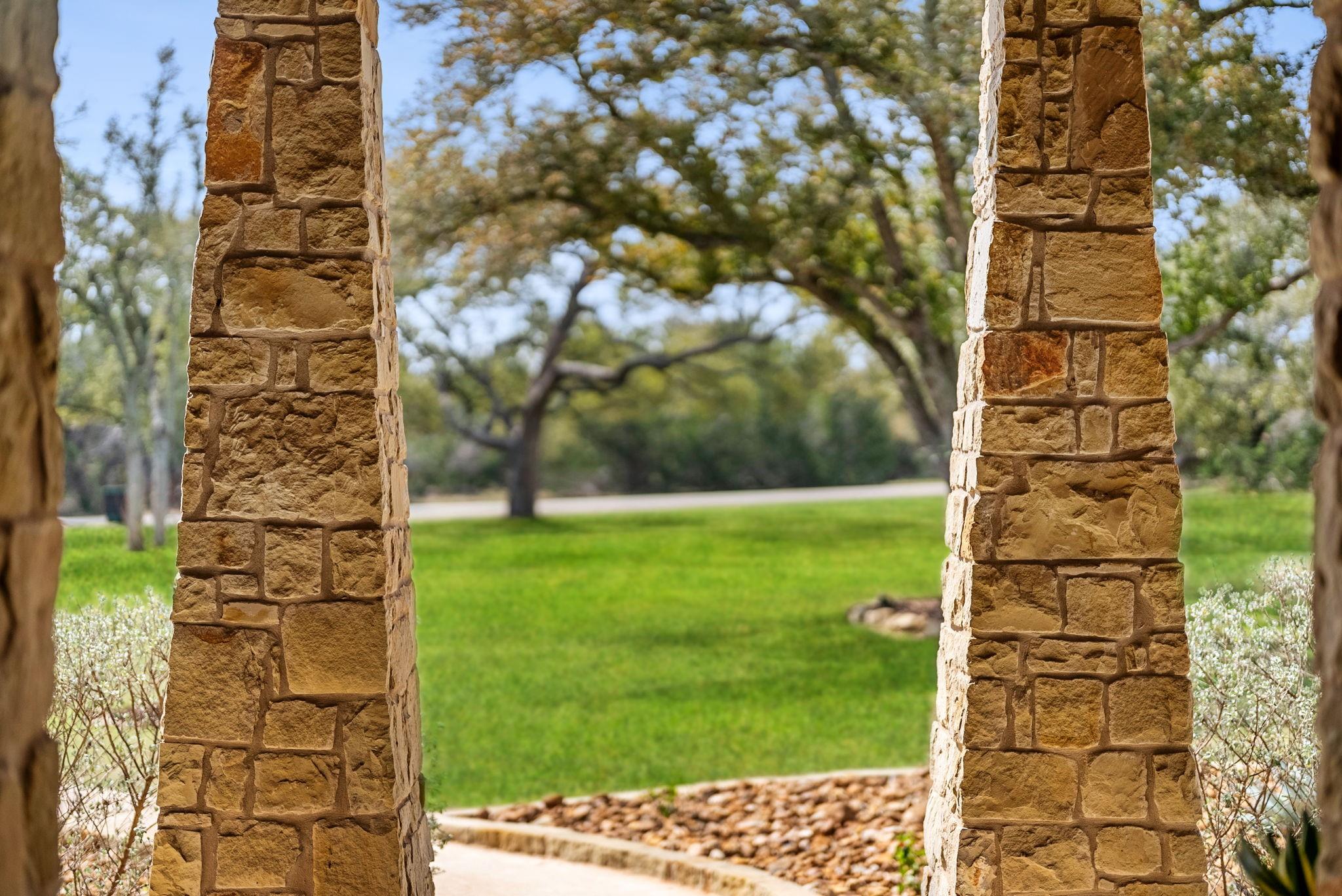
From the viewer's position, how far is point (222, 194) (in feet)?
9.61

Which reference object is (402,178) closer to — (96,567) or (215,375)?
(96,567)

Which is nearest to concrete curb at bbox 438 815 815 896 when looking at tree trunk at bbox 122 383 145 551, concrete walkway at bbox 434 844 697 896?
concrete walkway at bbox 434 844 697 896

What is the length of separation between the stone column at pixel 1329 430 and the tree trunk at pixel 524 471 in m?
13.7

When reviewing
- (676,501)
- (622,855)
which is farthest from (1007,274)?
(676,501)

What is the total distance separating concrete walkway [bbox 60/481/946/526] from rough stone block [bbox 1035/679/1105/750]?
1149 centimetres

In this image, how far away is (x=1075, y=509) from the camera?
2947 mm

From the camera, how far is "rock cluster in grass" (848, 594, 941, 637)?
10367mm

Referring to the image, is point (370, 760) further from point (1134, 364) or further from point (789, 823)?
point (789, 823)

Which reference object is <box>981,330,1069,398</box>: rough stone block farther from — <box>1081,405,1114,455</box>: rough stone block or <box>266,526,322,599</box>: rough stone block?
<box>266,526,322,599</box>: rough stone block

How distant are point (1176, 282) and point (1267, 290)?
1.82ft

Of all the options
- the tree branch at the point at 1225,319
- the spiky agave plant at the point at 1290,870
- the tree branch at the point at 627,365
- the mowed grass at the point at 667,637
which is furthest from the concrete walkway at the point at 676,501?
the spiky agave plant at the point at 1290,870

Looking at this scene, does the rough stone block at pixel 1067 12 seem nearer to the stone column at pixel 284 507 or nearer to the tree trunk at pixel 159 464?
the stone column at pixel 284 507

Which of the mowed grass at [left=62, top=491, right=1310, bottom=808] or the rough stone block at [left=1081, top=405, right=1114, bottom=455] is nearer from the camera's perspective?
the rough stone block at [left=1081, top=405, right=1114, bottom=455]

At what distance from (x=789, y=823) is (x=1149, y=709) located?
2.72 metres
